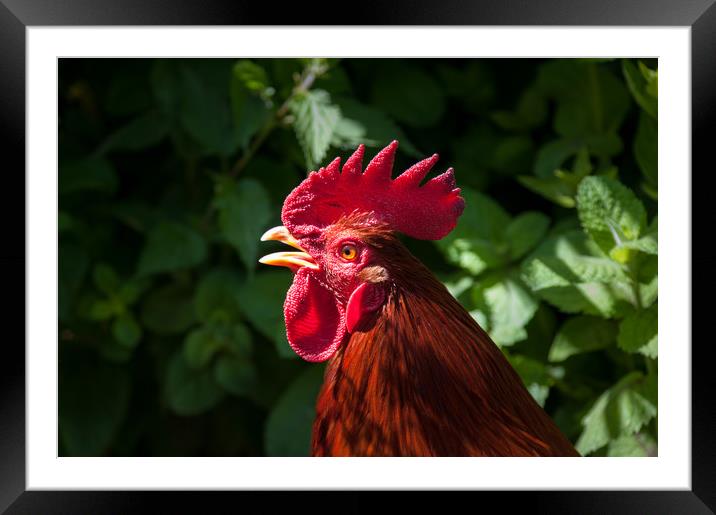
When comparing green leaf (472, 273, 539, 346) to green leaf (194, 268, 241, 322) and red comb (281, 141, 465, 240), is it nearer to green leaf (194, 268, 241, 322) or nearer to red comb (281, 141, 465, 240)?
red comb (281, 141, 465, 240)

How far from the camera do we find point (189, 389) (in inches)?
70.4

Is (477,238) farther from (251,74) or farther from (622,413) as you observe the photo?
(251,74)

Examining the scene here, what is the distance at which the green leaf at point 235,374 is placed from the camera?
1.75 metres

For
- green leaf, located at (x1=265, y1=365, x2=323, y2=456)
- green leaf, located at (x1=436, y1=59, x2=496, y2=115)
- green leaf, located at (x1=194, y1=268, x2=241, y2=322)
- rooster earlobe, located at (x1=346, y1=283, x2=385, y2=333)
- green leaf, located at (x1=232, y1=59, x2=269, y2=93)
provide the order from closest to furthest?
rooster earlobe, located at (x1=346, y1=283, x2=385, y2=333) < green leaf, located at (x1=232, y1=59, x2=269, y2=93) < green leaf, located at (x1=265, y1=365, x2=323, y2=456) < green leaf, located at (x1=194, y1=268, x2=241, y2=322) < green leaf, located at (x1=436, y1=59, x2=496, y2=115)

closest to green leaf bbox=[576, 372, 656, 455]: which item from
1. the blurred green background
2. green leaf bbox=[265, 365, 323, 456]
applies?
the blurred green background

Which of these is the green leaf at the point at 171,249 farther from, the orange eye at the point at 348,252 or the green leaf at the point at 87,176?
the orange eye at the point at 348,252

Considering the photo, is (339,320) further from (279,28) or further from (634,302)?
(634,302)

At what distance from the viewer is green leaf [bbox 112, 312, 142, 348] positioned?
178 centimetres

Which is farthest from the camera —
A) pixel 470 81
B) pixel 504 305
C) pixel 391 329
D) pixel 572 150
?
pixel 470 81

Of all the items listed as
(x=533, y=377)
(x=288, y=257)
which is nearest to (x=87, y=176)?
(x=288, y=257)

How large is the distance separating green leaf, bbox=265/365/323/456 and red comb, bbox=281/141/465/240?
28.9 inches

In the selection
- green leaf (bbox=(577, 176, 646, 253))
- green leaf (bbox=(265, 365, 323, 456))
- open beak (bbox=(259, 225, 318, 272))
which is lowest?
green leaf (bbox=(265, 365, 323, 456))

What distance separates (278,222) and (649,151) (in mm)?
879

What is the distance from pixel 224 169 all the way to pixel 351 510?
0.98 metres
